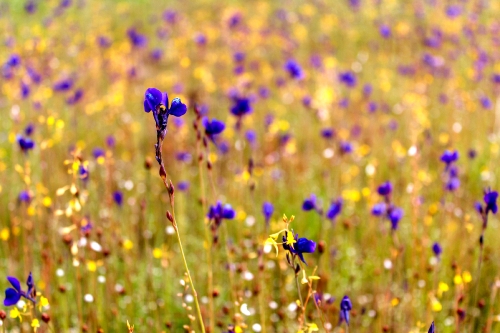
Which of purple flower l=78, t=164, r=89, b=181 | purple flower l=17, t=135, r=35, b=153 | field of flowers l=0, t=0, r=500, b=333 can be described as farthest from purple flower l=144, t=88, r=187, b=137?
purple flower l=17, t=135, r=35, b=153

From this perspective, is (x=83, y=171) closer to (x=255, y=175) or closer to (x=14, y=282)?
(x=14, y=282)

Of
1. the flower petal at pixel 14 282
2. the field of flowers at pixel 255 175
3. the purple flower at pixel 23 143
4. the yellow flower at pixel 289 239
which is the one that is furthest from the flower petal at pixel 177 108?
the purple flower at pixel 23 143

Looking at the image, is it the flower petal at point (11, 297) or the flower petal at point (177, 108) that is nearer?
the flower petal at point (177, 108)

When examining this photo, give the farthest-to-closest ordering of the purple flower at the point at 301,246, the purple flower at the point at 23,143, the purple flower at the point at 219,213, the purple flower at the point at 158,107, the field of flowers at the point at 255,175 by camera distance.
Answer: the field of flowers at the point at 255,175 → the purple flower at the point at 23,143 → the purple flower at the point at 219,213 → the purple flower at the point at 301,246 → the purple flower at the point at 158,107

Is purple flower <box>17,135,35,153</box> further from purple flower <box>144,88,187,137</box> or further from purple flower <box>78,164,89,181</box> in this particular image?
purple flower <box>144,88,187,137</box>

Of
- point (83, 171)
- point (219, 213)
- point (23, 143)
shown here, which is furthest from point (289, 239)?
point (23, 143)

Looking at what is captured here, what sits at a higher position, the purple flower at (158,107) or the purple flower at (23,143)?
the purple flower at (158,107)

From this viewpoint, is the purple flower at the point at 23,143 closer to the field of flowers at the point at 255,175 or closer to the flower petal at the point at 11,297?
the field of flowers at the point at 255,175

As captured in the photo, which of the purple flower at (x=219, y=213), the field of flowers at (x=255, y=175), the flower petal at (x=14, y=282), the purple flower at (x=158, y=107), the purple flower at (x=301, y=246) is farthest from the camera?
the field of flowers at (x=255, y=175)

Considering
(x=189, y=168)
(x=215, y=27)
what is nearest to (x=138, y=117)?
(x=189, y=168)
